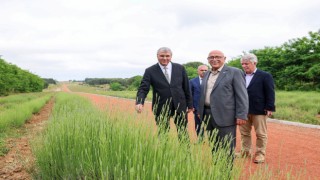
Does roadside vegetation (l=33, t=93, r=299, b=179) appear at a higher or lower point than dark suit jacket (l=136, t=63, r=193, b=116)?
lower

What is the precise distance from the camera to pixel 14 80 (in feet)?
127

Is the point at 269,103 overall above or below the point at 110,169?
above

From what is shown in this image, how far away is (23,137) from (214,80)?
5.81 metres

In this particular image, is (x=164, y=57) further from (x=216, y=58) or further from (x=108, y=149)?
(x=108, y=149)

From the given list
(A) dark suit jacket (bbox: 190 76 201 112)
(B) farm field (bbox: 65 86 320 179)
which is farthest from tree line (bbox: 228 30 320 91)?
(A) dark suit jacket (bbox: 190 76 201 112)

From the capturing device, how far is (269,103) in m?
4.94

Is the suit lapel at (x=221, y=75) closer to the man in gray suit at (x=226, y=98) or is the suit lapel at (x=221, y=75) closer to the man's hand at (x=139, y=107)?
the man in gray suit at (x=226, y=98)

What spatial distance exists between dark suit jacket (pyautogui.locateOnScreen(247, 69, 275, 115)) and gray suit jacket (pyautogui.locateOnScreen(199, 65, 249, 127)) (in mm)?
1267

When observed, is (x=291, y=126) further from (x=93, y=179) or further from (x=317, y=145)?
(x=93, y=179)

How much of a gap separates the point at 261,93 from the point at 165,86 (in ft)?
5.26

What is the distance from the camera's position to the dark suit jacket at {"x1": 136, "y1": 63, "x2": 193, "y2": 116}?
178 inches

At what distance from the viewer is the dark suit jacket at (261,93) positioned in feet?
16.4

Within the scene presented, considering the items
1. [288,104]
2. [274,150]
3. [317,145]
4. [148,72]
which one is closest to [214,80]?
[148,72]

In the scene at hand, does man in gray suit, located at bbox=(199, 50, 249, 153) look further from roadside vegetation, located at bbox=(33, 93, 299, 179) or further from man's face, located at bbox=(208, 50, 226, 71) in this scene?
roadside vegetation, located at bbox=(33, 93, 299, 179)
